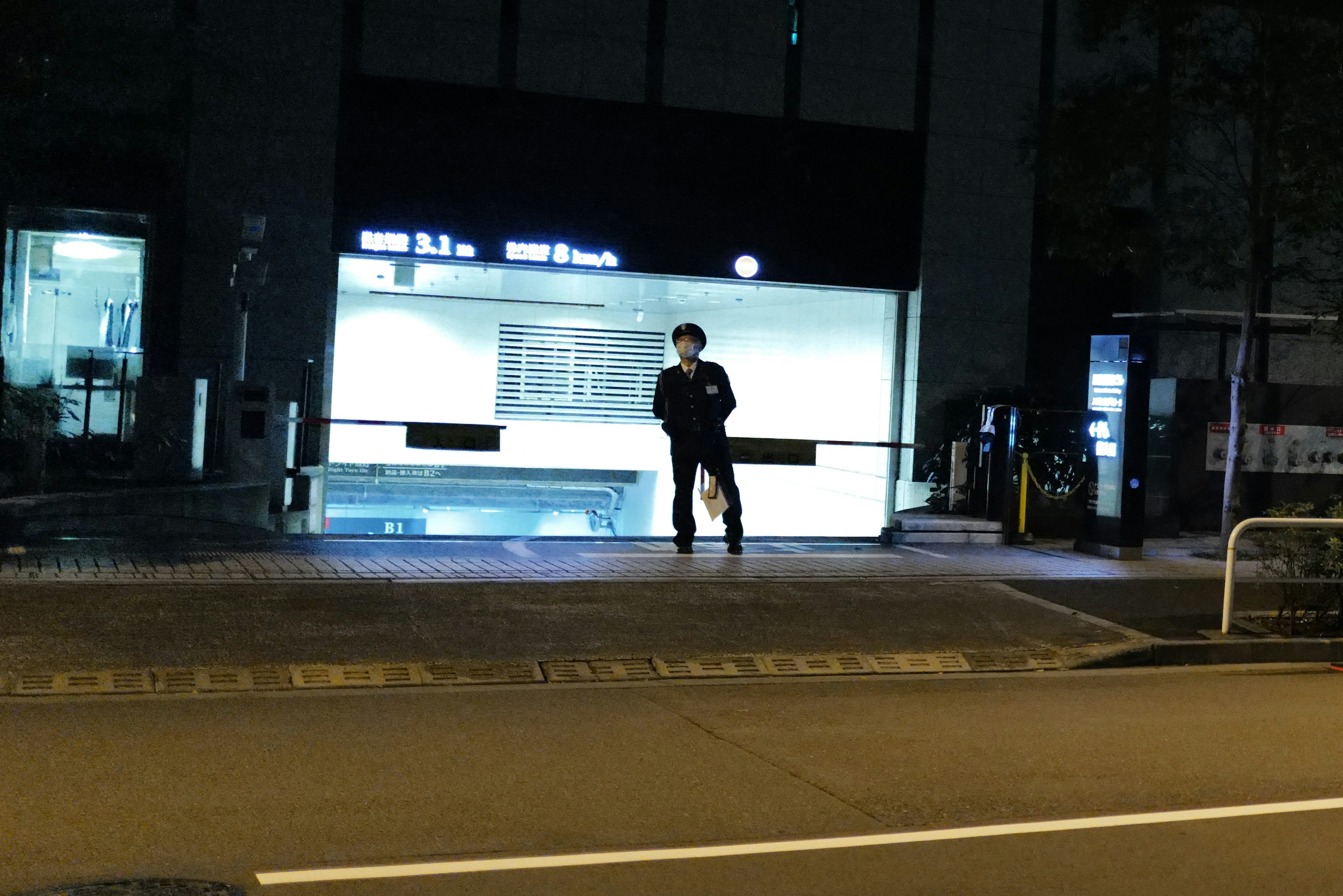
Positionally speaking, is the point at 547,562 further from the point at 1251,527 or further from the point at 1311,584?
the point at 1311,584

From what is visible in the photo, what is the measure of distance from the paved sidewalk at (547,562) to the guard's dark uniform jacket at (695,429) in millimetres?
442

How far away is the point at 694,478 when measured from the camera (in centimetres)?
1358

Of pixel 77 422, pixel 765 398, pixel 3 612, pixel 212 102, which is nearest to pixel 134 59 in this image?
pixel 212 102

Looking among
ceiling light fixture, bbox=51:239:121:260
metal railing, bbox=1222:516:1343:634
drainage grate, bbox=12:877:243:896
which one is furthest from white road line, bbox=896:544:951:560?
drainage grate, bbox=12:877:243:896

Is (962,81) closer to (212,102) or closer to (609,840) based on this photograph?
(212,102)

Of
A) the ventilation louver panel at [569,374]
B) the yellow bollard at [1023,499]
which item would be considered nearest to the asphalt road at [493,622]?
the yellow bollard at [1023,499]

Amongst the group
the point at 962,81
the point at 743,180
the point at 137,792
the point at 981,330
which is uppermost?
the point at 962,81

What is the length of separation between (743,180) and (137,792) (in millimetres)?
12761

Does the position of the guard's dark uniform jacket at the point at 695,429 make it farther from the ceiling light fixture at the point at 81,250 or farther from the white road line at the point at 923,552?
the ceiling light fixture at the point at 81,250

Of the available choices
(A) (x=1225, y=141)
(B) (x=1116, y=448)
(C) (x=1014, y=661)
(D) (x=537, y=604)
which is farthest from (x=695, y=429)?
(A) (x=1225, y=141)

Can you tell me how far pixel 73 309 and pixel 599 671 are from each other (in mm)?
9530

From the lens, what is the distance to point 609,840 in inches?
223

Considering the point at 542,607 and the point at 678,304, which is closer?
the point at 542,607

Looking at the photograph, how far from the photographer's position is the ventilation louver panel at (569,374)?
18906 mm
